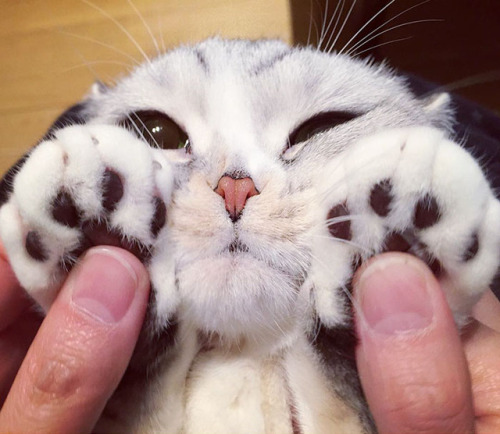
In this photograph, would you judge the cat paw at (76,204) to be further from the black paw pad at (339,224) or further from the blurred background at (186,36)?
the blurred background at (186,36)

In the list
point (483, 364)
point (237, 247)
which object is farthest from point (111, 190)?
point (483, 364)

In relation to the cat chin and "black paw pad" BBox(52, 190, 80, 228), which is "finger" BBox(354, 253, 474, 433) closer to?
the cat chin

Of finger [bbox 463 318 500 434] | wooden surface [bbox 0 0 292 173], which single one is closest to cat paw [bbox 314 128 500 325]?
finger [bbox 463 318 500 434]

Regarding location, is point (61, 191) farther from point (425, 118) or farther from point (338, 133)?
point (425, 118)

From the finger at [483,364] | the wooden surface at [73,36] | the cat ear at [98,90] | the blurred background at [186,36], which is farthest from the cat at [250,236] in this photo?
the wooden surface at [73,36]

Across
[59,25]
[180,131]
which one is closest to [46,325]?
[180,131]
